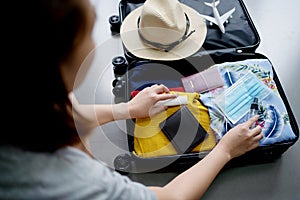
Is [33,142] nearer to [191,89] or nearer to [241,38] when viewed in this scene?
[191,89]

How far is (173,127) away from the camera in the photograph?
0.68 meters

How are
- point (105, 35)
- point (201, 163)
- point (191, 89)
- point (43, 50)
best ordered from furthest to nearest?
→ point (105, 35), point (191, 89), point (201, 163), point (43, 50)

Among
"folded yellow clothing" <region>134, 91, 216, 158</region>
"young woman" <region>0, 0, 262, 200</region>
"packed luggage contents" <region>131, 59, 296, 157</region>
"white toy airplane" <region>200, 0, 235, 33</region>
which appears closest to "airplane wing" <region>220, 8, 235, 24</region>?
"white toy airplane" <region>200, 0, 235, 33</region>

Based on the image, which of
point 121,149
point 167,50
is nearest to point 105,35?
point 167,50

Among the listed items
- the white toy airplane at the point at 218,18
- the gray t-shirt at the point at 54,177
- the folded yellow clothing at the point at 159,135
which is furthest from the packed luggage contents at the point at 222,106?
the gray t-shirt at the point at 54,177

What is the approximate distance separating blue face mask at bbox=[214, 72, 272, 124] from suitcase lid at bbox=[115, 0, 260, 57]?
0.10 metres

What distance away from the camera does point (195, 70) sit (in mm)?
792

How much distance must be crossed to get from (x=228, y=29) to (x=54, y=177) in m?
0.62

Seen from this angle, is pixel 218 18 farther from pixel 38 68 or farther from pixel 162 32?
pixel 38 68

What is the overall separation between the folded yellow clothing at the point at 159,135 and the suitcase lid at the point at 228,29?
164mm

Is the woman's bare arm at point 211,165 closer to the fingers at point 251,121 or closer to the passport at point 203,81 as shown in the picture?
the fingers at point 251,121

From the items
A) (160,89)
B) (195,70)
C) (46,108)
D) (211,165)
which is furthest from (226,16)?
(46,108)

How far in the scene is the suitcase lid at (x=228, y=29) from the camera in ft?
2.73

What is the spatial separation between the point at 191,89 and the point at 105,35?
0.96 feet
